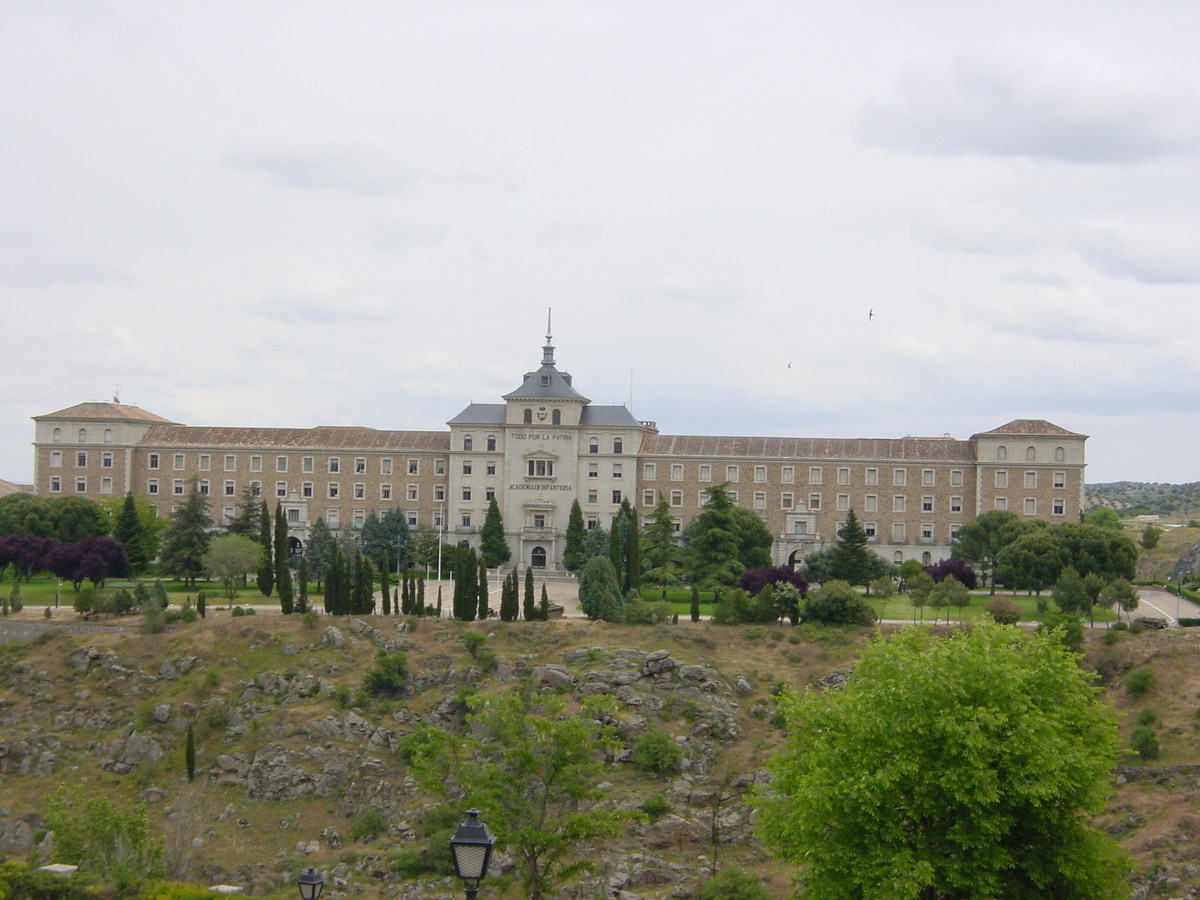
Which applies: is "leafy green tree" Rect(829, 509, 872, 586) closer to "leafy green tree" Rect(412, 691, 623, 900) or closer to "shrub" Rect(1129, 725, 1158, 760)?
"shrub" Rect(1129, 725, 1158, 760)

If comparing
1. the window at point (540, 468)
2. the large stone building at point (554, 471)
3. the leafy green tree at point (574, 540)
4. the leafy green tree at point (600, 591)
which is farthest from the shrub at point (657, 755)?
the window at point (540, 468)

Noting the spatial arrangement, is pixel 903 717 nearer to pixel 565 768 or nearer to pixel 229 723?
pixel 565 768

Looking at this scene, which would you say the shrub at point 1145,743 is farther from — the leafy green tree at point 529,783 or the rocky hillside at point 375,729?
the leafy green tree at point 529,783

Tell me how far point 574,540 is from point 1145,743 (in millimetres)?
34394

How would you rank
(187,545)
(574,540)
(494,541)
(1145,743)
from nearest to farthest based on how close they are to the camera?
1. (1145,743)
2. (187,545)
3. (574,540)
4. (494,541)

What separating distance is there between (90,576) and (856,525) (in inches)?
1311

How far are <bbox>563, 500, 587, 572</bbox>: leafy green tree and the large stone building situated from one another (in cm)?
265

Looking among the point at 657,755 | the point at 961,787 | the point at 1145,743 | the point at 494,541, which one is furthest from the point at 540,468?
the point at 961,787

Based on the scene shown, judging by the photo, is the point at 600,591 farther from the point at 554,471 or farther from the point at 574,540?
the point at 554,471

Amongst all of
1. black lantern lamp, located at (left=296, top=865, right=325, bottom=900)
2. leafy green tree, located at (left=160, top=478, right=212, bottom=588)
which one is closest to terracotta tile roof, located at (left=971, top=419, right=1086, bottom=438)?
leafy green tree, located at (left=160, top=478, right=212, bottom=588)

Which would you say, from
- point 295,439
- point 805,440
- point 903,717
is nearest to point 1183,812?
point 903,717

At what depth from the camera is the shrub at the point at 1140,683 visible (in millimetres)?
38375

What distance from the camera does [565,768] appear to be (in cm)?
2933

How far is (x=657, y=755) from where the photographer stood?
124 ft
